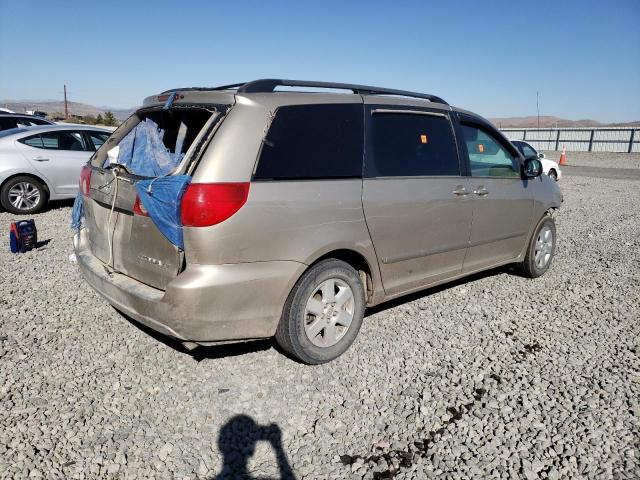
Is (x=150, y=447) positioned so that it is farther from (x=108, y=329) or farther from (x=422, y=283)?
(x=422, y=283)

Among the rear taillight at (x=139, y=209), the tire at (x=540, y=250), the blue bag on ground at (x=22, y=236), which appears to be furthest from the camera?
the blue bag on ground at (x=22, y=236)

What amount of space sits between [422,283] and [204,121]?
2194mm

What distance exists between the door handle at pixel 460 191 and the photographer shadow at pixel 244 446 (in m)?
2.46

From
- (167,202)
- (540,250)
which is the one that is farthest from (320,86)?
(540,250)

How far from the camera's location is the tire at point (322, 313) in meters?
3.29

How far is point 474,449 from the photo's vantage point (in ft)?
8.82

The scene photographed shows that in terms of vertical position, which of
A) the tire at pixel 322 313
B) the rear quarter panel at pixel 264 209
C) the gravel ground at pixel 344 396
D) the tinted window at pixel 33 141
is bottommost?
the gravel ground at pixel 344 396

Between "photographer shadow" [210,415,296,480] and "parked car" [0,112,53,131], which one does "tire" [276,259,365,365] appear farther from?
"parked car" [0,112,53,131]

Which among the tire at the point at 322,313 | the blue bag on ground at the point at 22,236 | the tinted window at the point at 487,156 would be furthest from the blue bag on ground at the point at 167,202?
the blue bag on ground at the point at 22,236

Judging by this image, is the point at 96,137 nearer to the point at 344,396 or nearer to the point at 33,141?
the point at 33,141

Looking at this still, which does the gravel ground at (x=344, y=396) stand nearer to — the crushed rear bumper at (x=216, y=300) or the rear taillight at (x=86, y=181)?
the crushed rear bumper at (x=216, y=300)

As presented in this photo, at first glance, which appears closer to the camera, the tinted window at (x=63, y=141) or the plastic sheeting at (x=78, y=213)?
the plastic sheeting at (x=78, y=213)

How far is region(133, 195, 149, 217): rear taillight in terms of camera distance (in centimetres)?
306

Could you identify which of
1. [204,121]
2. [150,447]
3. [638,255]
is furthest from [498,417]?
[638,255]
